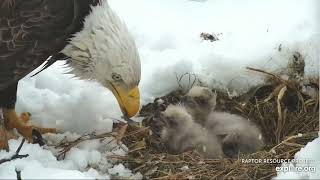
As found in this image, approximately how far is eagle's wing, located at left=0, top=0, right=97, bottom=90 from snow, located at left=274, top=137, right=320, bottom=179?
4.86 ft

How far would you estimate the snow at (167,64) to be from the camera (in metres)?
3.79

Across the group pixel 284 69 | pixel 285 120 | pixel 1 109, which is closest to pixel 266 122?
pixel 285 120

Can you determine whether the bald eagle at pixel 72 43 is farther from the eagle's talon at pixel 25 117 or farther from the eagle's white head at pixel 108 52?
the eagle's talon at pixel 25 117

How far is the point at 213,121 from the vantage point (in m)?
4.55

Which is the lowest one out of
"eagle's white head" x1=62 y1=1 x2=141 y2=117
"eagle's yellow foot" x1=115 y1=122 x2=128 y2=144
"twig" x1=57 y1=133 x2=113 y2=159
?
"twig" x1=57 y1=133 x2=113 y2=159

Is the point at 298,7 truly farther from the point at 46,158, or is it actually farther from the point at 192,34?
the point at 46,158

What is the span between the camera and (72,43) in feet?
12.9

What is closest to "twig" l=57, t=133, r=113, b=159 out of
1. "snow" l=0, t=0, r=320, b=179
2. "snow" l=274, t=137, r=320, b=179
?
"snow" l=0, t=0, r=320, b=179

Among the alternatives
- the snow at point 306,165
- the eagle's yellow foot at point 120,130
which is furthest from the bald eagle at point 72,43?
the snow at point 306,165

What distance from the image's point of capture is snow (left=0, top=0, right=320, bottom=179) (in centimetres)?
379

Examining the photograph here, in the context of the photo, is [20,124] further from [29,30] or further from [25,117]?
[29,30]

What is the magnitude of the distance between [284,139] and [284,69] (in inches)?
29.8

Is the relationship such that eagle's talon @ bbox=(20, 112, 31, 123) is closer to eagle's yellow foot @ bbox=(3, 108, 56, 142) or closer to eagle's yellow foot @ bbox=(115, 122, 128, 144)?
eagle's yellow foot @ bbox=(3, 108, 56, 142)

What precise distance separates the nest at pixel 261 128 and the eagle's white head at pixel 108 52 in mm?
338
